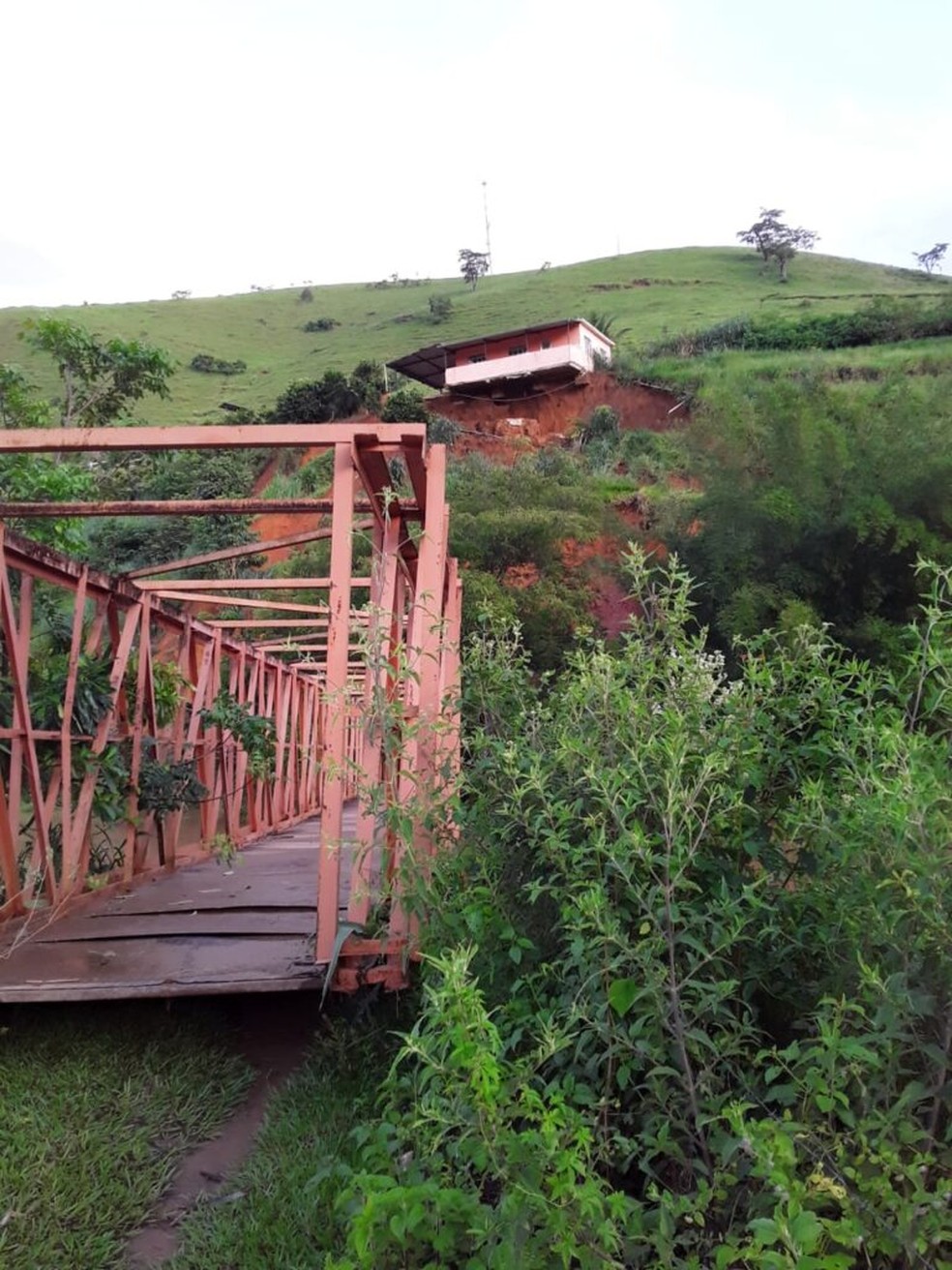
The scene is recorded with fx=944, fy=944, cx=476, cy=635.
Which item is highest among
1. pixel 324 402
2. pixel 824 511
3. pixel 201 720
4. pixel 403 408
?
pixel 324 402

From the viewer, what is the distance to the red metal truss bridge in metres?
3.46

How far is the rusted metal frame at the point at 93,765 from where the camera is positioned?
5535 mm

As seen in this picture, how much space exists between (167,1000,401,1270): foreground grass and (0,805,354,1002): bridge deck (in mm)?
344

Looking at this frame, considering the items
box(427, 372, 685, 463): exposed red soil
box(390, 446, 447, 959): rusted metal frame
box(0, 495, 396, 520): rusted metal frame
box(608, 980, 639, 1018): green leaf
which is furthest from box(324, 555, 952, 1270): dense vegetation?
box(427, 372, 685, 463): exposed red soil

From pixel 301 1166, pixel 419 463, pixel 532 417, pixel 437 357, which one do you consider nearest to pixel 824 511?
pixel 419 463

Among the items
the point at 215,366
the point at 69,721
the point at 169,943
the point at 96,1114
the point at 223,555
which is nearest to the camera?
the point at 96,1114

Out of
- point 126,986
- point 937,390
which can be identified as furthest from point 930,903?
point 937,390

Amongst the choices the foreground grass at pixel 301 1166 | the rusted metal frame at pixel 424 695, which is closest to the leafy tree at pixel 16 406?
the rusted metal frame at pixel 424 695

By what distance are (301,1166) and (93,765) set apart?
332 cm

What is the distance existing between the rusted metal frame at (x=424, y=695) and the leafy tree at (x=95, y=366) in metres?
9.89

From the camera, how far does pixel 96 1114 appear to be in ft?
11.4

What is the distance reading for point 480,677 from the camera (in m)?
3.80

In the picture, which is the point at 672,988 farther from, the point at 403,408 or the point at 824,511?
the point at 403,408

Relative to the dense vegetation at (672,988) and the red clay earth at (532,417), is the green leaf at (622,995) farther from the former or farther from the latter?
the red clay earth at (532,417)
